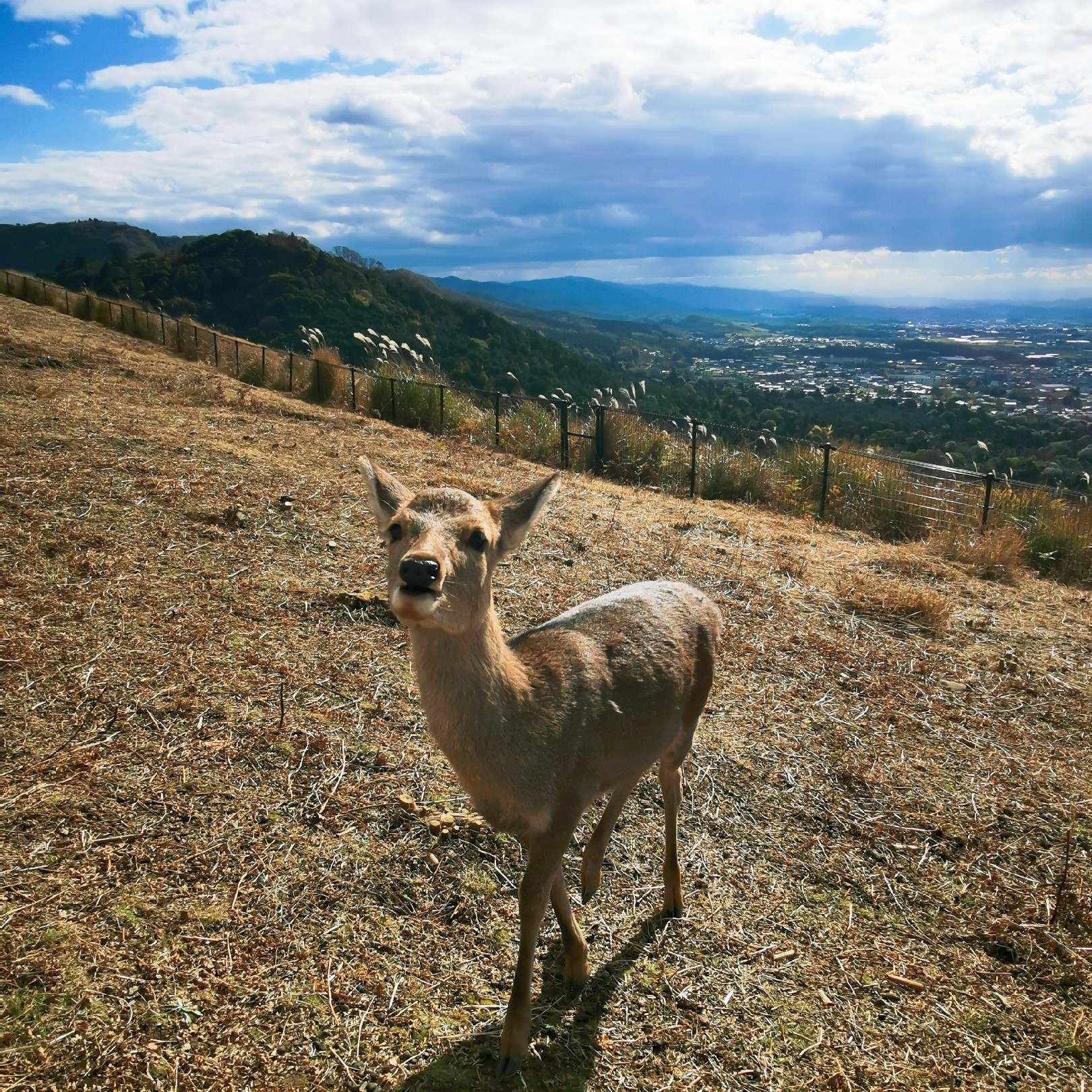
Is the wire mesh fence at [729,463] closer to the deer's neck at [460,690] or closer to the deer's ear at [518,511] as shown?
the deer's ear at [518,511]

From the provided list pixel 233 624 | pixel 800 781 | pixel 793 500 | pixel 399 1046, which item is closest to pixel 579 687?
pixel 399 1046

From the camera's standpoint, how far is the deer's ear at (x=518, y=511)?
337cm

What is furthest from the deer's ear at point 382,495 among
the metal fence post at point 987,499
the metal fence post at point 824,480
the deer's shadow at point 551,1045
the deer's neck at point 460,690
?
the metal fence post at point 824,480

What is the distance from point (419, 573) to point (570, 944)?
2.09 m

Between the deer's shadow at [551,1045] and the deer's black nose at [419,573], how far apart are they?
199 cm

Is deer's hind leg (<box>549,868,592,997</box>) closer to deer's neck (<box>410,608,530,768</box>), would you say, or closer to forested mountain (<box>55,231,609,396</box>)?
deer's neck (<box>410,608,530,768</box>)

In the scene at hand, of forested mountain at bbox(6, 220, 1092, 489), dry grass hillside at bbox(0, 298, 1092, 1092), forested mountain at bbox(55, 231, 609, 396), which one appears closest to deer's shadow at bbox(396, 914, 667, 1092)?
dry grass hillside at bbox(0, 298, 1092, 1092)

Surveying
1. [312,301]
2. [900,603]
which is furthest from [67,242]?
[900,603]

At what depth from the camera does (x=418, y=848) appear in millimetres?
4133

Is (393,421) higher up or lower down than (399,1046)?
higher up

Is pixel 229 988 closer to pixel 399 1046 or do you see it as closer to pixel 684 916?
pixel 399 1046

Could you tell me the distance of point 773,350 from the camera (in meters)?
69.2

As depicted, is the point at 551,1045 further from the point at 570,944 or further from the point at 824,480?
the point at 824,480

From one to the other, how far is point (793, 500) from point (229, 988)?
42.5 ft
